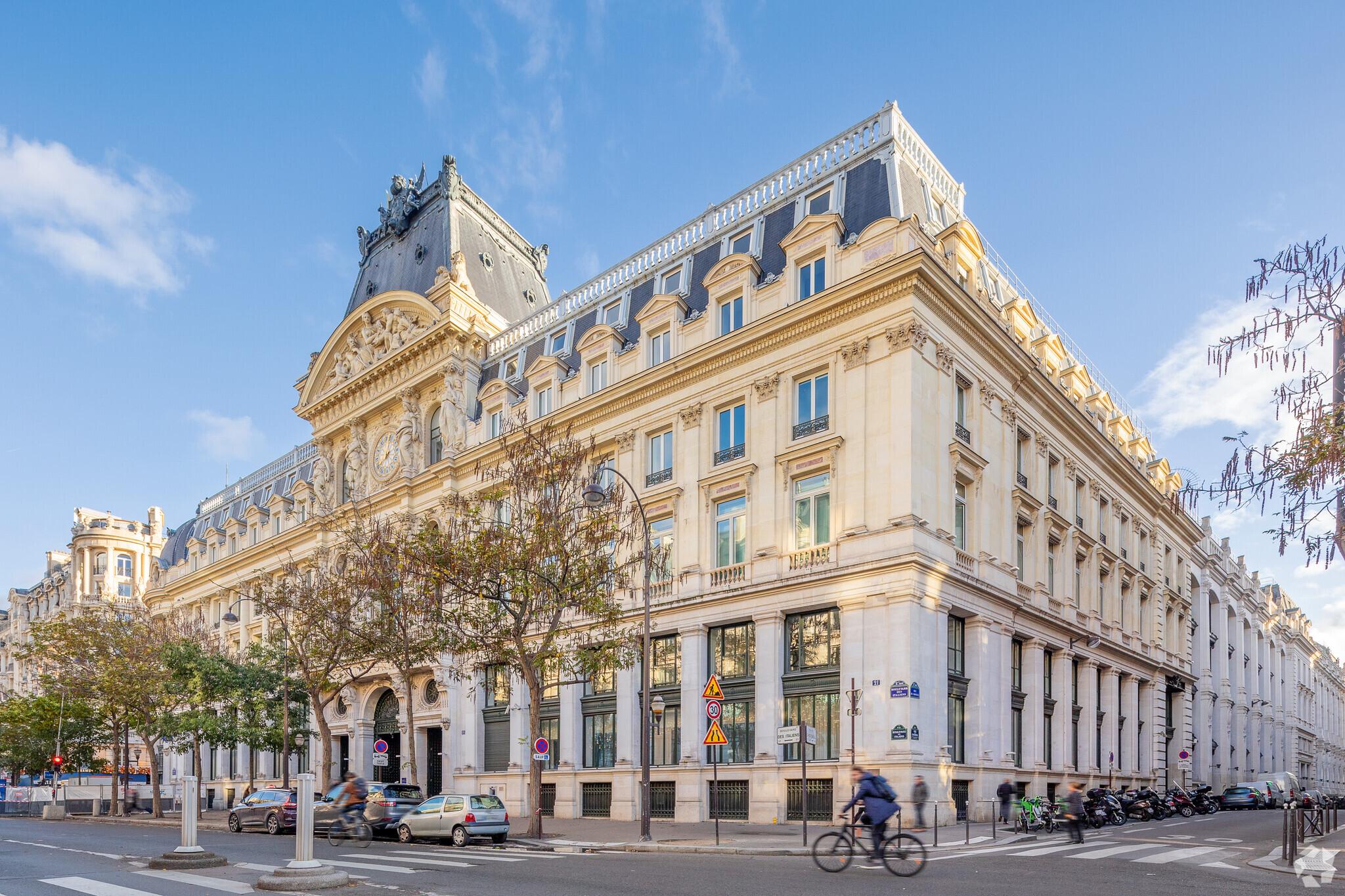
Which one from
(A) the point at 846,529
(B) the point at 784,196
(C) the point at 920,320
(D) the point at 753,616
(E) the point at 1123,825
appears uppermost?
(B) the point at 784,196

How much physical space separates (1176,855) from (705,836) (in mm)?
10926

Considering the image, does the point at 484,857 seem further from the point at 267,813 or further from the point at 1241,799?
the point at 1241,799

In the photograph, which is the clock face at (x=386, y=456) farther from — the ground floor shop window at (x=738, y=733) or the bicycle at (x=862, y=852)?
the bicycle at (x=862, y=852)

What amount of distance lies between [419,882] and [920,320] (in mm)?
21666

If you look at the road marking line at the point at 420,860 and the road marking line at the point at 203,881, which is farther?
the road marking line at the point at 420,860

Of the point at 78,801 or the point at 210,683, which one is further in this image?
the point at 78,801

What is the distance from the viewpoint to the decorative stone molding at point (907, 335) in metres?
30.3

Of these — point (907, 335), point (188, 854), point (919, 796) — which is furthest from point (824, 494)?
point (188, 854)

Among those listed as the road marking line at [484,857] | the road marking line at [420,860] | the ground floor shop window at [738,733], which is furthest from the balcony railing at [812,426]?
the road marking line at [420,860]

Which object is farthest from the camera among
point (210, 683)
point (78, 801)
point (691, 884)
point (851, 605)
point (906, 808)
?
point (78, 801)

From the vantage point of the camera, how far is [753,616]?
32.4 meters

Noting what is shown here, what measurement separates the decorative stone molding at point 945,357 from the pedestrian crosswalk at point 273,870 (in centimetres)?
1858

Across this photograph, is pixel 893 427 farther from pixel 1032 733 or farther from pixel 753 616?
pixel 1032 733

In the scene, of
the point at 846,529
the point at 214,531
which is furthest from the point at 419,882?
the point at 214,531
